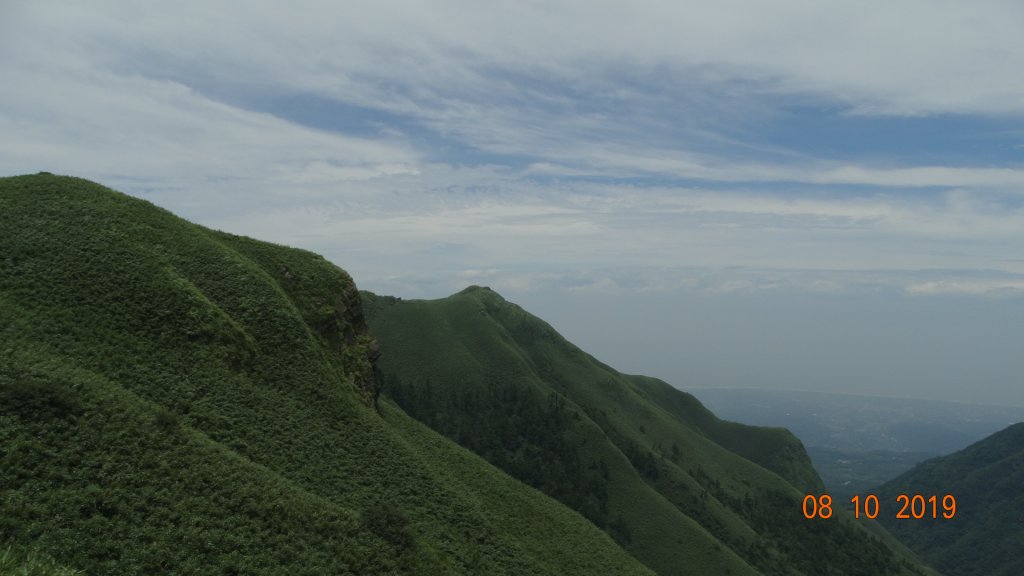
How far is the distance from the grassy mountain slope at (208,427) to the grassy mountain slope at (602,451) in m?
58.6

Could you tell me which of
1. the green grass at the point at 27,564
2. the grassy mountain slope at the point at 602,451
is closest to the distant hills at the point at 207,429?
the green grass at the point at 27,564

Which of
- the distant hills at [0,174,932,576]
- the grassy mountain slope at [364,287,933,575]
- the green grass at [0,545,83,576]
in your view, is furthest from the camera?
the grassy mountain slope at [364,287,933,575]

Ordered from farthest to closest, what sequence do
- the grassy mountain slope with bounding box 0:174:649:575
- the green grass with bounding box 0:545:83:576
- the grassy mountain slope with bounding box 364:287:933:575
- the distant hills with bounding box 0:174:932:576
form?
the grassy mountain slope with bounding box 364:287:933:575 < the grassy mountain slope with bounding box 0:174:649:575 < the distant hills with bounding box 0:174:932:576 < the green grass with bounding box 0:545:83:576

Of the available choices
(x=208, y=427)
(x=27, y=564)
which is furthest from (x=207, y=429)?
(x=27, y=564)

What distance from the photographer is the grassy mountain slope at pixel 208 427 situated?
27.2m

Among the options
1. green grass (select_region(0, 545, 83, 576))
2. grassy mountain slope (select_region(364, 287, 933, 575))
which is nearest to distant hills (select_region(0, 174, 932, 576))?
green grass (select_region(0, 545, 83, 576))

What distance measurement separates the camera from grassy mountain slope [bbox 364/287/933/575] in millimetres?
121125

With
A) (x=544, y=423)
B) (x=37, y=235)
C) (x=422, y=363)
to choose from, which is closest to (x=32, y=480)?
(x=37, y=235)

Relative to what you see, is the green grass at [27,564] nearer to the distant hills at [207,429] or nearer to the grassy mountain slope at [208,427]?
the distant hills at [207,429]

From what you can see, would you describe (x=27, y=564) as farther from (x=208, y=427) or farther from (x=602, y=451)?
(x=602, y=451)

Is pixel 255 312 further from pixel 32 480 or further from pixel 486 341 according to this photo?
pixel 486 341

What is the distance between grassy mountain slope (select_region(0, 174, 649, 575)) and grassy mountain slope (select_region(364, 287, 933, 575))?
58.6m

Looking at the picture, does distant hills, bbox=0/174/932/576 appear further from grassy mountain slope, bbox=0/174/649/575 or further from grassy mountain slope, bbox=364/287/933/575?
grassy mountain slope, bbox=364/287/933/575

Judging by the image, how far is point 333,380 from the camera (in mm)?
53625
